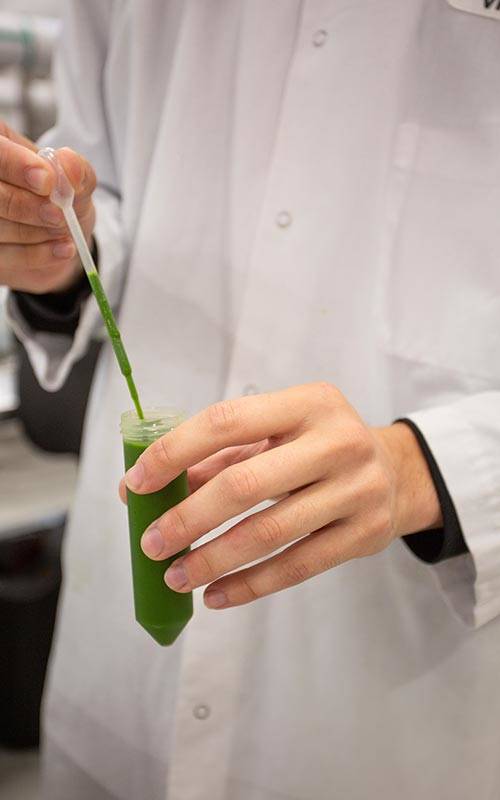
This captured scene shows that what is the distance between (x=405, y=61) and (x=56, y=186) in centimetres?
42

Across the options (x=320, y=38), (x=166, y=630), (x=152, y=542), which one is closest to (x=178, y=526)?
(x=152, y=542)

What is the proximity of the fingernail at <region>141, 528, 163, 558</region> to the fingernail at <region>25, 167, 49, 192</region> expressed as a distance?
1.03 ft

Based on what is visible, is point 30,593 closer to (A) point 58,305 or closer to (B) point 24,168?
(A) point 58,305

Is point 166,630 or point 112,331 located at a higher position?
point 112,331

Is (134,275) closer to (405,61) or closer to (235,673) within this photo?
(405,61)

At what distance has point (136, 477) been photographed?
1.78 ft

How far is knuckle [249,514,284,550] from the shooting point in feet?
1.77

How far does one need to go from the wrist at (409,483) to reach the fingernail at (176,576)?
19cm

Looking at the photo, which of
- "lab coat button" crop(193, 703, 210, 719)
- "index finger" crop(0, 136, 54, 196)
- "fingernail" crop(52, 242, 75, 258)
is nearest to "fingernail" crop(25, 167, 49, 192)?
"index finger" crop(0, 136, 54, 196)

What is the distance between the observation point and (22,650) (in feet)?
5.82

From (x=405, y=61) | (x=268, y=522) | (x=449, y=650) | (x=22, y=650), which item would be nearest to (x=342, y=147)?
(x=405, y=61)

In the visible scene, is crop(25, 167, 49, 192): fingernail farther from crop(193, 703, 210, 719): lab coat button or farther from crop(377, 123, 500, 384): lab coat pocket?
crop(193, 703, 210, 719): lab coat button

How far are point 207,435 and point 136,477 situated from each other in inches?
2.6

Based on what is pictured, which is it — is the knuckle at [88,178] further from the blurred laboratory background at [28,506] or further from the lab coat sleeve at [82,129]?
the blurred laboratory background at [28,506]
